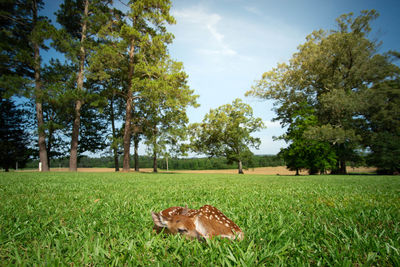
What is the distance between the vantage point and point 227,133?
32.6 metres

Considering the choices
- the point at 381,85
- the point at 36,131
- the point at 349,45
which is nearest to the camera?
the point at 36,131

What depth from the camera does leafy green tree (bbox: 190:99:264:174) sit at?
32.3 meters

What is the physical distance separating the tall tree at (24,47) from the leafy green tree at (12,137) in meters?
16.1

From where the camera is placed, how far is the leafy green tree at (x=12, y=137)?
2721 centimetres

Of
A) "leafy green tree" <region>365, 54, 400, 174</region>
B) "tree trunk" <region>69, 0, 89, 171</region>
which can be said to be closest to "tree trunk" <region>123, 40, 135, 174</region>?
"tree trunk" <region>69, 0, 89, 171</region>

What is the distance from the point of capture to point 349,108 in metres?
18.8

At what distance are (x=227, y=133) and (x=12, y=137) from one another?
35.0 meters

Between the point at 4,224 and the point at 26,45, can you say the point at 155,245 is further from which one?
the point at 26,45

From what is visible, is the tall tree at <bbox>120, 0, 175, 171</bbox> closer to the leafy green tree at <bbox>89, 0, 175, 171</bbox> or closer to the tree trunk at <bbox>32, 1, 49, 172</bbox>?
the leafy green tree at <bbox>89, 0, 175, 171</bbox>

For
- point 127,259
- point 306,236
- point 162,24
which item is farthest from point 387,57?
point 127,259

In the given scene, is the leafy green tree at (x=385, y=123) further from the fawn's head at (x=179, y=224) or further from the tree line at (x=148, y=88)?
the fawn's head at (x=179, y=224)

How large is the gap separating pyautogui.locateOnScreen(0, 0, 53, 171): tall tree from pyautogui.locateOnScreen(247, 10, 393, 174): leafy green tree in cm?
2529

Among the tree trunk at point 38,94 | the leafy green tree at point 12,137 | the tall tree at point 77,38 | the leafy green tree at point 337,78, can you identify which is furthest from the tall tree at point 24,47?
the leafy green tree at point 337,78

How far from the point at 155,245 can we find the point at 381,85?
103ft
